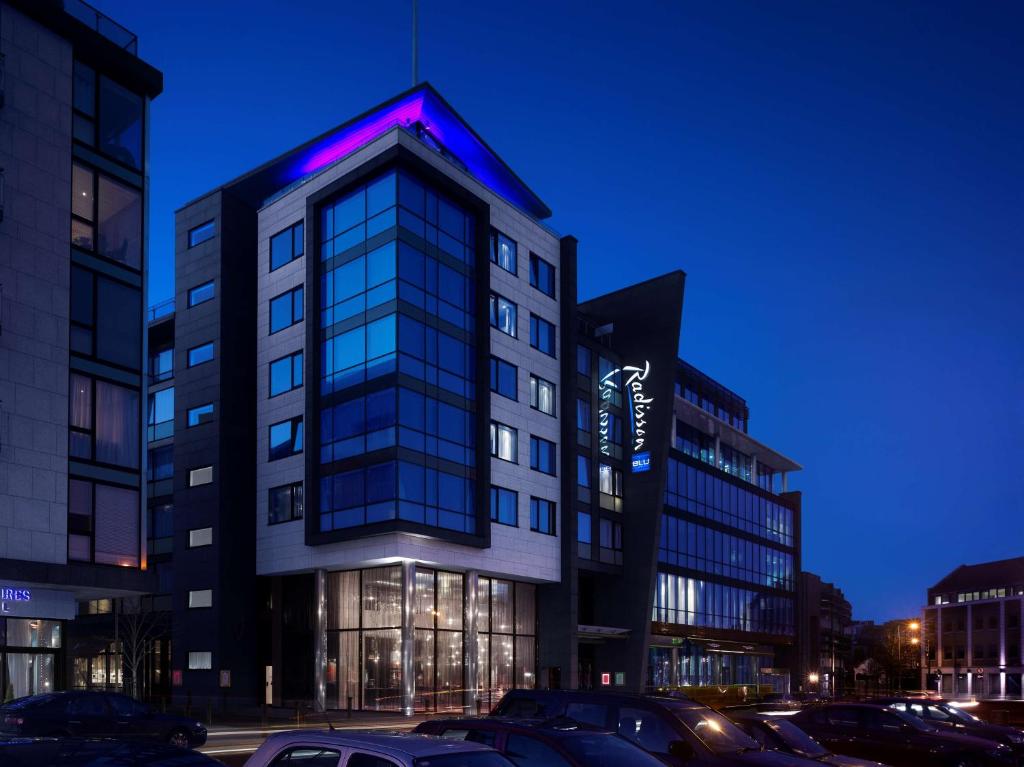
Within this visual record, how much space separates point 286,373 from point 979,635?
107m

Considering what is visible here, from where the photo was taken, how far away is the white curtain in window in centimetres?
3247

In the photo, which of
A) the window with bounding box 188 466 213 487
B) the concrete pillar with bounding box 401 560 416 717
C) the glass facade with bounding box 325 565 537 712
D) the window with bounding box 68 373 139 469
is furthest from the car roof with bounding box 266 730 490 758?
the window with bounding box 188 466 213 487

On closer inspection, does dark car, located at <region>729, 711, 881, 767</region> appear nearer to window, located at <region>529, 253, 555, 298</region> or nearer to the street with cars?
the street with cars

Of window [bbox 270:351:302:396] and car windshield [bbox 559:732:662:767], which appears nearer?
car windshield [bbox 559:732:662:767]

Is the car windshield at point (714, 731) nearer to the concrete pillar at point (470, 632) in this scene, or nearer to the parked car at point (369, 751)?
the parked car at point (369, 751)

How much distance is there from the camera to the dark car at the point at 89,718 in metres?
23.2

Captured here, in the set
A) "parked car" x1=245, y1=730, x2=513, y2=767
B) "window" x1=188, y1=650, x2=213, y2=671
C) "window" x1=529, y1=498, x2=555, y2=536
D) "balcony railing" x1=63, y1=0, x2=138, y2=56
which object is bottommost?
"window" x1=188, y1=650, x2=213, y2=671

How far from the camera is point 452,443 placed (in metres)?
48.2

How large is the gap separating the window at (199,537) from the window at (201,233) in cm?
1507

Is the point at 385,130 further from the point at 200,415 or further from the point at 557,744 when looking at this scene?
the point at 557,744

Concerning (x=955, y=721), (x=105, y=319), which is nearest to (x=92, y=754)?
(x=955, y=721)

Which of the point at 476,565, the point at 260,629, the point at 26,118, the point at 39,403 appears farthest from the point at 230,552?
the point at 26,118

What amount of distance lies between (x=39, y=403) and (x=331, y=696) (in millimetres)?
24139

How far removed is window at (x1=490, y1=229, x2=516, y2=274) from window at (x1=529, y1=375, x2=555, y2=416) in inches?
236
